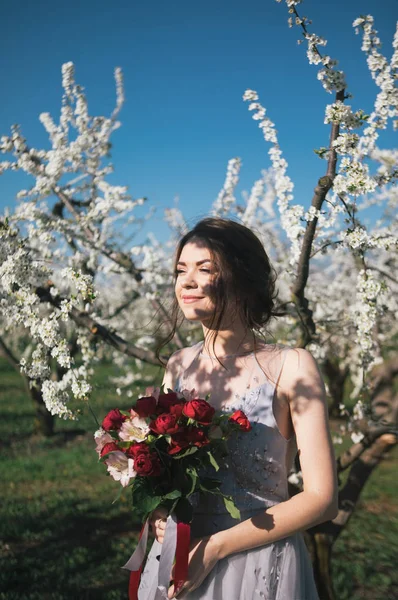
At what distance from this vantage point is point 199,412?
1.56m

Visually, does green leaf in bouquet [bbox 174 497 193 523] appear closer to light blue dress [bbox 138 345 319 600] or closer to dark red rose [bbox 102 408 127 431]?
light blue dress [bbox 138 345 319 600]

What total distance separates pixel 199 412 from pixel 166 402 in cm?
16

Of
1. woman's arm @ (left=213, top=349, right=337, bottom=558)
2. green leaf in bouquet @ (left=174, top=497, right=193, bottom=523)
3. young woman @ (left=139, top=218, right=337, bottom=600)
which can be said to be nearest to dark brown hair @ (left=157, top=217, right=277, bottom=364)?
young woman @ (left=139, top=218, right=337, bottom=600)

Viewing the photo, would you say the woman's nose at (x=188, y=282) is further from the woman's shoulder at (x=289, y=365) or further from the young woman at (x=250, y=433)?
the woman's shoulder at (x=289, y=365)

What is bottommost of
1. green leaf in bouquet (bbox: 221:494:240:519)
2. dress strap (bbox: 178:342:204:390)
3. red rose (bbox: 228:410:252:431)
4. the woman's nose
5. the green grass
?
the green grass

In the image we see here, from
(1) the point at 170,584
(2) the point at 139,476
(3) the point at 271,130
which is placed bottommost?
(1) the point at 170,584

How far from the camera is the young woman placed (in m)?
1.65

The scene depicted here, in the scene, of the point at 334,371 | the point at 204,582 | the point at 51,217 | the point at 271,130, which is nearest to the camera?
the point at 204,582

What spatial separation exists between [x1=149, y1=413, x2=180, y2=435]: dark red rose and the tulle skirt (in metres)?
0.43

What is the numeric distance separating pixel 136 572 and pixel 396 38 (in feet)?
9.23

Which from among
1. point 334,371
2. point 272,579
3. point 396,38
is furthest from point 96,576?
point 334,371

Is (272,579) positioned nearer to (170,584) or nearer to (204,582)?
(204,582)

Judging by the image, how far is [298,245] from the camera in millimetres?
2885

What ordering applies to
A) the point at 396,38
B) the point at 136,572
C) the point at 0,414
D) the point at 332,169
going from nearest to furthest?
the point at 136,572, the point at 332,169, the point at 396,38, the point at 0,414
